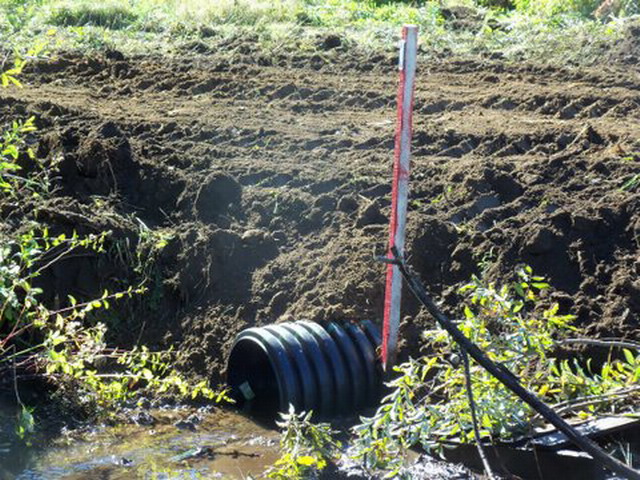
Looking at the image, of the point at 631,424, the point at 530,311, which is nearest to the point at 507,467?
the point at 631,424

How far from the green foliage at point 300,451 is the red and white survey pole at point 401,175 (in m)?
0.71

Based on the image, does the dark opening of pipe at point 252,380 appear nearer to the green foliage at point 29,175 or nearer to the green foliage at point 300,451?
the green foliage at point 300,451

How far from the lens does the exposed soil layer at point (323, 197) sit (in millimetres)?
5961

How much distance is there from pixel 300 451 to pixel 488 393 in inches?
35.3

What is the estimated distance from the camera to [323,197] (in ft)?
22.8

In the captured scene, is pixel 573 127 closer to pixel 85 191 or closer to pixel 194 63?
pixel 85 191

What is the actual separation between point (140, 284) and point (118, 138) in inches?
73.0

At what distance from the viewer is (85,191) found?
734 centimetres

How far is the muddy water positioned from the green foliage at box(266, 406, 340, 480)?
1.03 ft

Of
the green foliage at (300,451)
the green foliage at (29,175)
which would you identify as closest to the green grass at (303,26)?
the green foliage at (29,175)

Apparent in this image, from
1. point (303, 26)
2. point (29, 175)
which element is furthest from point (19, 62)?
point (303, 26)

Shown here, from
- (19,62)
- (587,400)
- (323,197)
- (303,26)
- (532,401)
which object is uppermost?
(303,26)

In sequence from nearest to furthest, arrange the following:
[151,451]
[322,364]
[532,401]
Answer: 1. [532,401]
2. [151,451]
3. [322,364]

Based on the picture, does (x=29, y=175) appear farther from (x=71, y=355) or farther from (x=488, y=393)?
(x=488, y=393)
